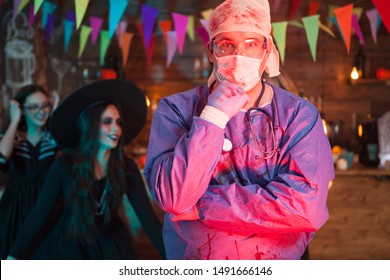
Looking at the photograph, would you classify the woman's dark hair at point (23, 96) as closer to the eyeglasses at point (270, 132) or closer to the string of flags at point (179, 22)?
the string of flags at point (179, 22)

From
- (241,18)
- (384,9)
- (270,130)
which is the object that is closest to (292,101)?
(270,130)

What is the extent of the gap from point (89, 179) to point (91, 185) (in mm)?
32

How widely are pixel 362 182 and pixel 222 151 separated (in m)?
2.63

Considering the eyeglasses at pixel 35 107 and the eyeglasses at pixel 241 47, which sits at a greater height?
the eyeglasses at pixel 241 47

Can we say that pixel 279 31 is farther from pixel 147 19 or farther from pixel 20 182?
pixel 20 182

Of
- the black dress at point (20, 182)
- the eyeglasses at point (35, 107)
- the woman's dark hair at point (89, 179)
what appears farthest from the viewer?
the eyeglasses at point (35, 107)

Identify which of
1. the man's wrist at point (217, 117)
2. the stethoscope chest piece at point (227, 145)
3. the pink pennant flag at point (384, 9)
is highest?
the pink pennant flag at point (384, 9)

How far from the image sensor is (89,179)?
2.79m

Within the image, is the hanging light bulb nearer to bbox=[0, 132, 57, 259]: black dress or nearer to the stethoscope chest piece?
bbox=[0, 132, 57, 259]: black dress

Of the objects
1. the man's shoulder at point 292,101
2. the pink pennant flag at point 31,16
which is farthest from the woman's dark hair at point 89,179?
the pink pennant flag at point 31,16

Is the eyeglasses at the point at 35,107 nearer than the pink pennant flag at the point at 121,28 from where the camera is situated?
Yes

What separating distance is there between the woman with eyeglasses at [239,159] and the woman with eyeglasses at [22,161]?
6.60ft

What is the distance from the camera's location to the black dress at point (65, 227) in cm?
263
